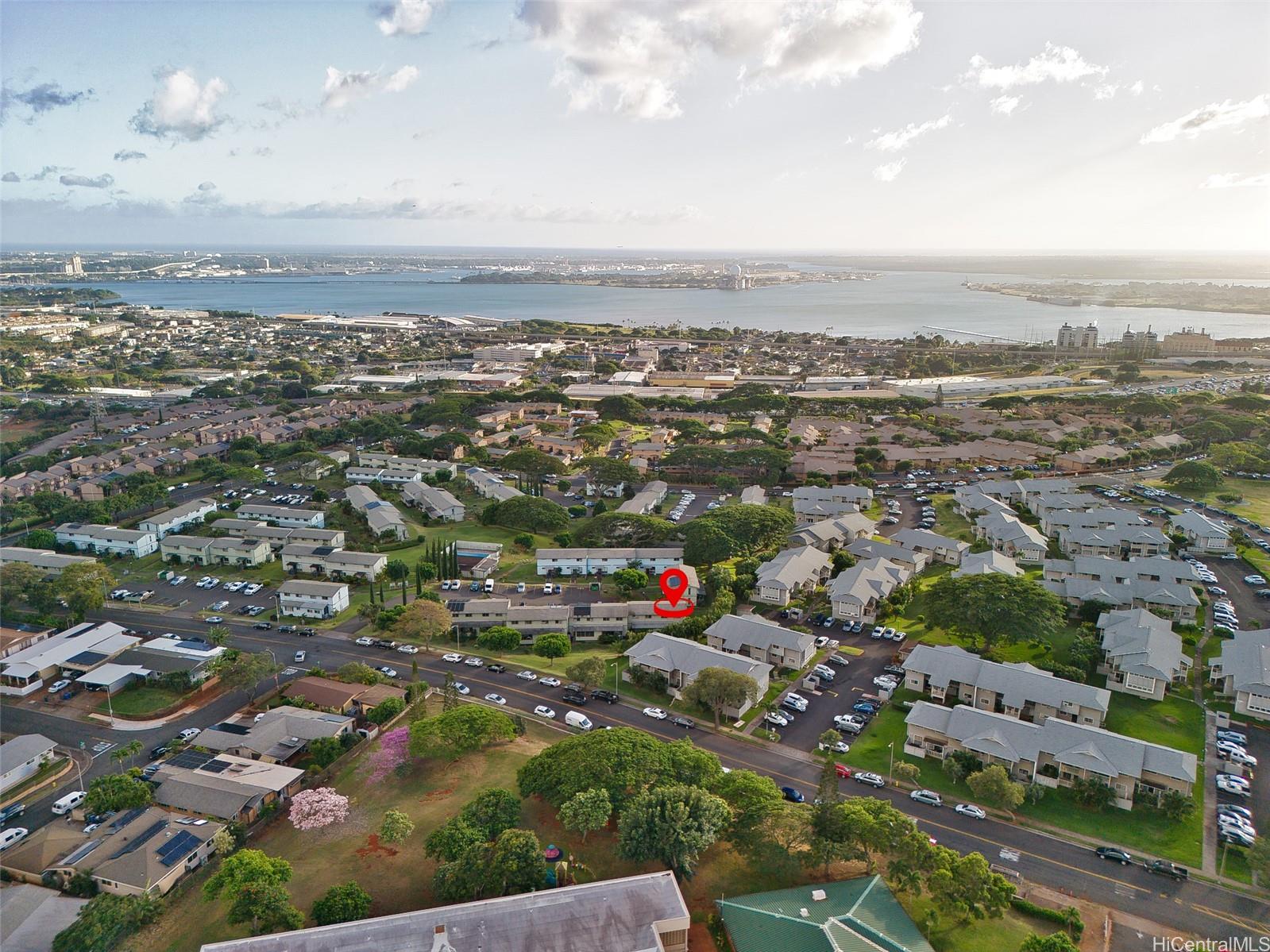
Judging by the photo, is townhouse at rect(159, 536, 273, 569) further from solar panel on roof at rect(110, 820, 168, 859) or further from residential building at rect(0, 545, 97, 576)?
solar panel on roof at rect(110, 820, 168, 859)

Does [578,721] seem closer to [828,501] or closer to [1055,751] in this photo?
[1055,751]

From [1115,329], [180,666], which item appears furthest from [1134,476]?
[1115,329]

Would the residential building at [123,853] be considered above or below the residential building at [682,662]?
below

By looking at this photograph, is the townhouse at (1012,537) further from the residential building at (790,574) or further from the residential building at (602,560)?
the residential building at (602,560)

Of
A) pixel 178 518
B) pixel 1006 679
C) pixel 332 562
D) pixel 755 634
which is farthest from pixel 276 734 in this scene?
pixel 178 518

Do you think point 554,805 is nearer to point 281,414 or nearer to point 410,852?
point 410,852

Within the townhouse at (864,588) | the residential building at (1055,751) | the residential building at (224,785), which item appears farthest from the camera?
the townhouse at (864,588)

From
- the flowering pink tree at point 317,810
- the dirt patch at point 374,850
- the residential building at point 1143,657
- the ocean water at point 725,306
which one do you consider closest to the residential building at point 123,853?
the flowering pink tree at point 317,810
